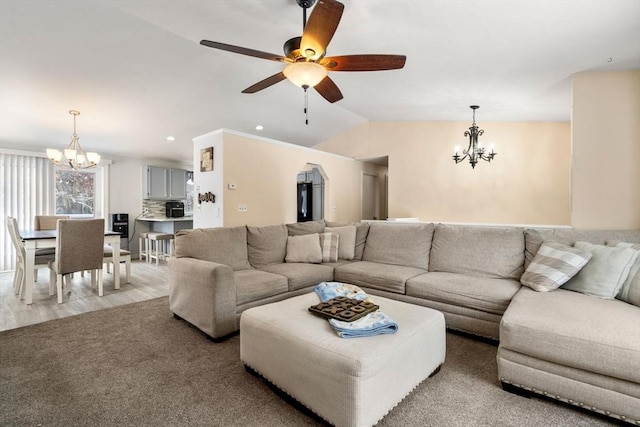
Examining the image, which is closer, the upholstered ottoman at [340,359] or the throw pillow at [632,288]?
the upholstered ottoman at [340,359]

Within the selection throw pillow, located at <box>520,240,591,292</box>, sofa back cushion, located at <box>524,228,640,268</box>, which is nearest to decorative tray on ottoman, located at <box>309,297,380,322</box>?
throw pillow, located at <box>520,240,591,292</box>

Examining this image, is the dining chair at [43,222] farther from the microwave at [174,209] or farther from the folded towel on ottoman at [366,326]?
the folded towel on ottoman at [366,326]

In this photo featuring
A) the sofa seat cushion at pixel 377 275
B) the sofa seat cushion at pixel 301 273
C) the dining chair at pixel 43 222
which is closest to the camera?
the sofa seat cushion at pixel 377 275

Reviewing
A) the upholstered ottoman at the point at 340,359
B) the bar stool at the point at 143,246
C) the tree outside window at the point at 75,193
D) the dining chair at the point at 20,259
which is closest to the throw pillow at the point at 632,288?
the upholstered ottoman at the point at 340,359

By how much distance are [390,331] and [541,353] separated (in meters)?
0.85

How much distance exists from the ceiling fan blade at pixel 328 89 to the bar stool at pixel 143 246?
5077 millimetres

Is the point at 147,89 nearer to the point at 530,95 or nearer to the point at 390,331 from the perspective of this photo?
the point at 390,331

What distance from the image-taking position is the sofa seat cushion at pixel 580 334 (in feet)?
5.02

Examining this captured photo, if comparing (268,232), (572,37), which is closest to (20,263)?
(268,232)

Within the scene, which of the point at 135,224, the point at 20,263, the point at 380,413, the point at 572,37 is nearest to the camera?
the point at 380,413

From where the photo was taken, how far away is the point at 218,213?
4.24m

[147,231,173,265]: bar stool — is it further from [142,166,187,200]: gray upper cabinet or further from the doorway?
the doorway

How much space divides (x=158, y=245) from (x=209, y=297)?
13.6ft

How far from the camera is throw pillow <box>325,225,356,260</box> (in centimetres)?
388
